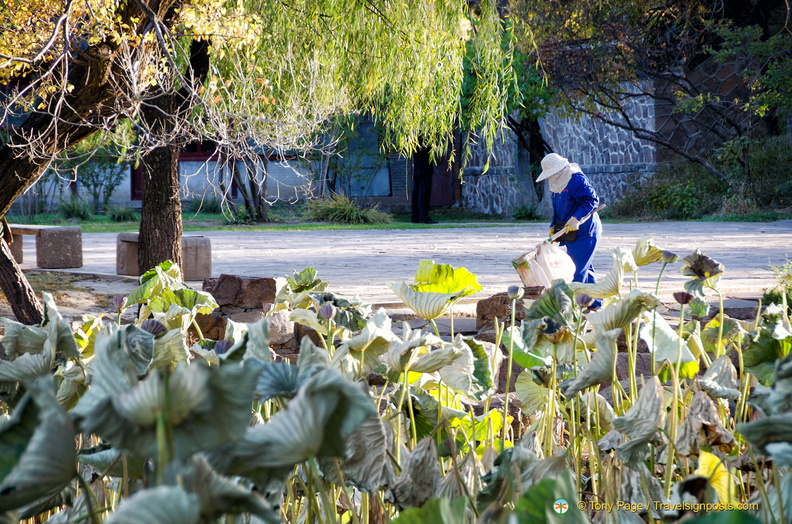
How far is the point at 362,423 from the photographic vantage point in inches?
25.4

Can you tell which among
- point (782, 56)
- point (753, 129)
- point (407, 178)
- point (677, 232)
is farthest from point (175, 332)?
point (407, 178)

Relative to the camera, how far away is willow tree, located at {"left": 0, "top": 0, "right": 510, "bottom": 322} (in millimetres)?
5191

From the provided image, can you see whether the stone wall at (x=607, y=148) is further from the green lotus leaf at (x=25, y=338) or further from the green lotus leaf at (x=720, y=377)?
the green lotus leaf at (x=25, y=338)

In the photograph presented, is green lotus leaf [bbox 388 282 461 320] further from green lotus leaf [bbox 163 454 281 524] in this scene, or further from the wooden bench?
the wooden bench

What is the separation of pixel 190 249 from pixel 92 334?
782 centimetres

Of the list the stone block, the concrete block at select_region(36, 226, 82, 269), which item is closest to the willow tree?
the stone block

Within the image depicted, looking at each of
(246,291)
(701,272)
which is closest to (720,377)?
(701,272)

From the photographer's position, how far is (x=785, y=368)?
567 mm

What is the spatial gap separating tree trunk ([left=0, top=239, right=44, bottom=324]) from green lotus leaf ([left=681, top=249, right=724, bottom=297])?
486 centimetres

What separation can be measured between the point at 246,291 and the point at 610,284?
156 inches

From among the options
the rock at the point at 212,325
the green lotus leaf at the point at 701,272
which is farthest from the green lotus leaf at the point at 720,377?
the rock at the point at 212,325

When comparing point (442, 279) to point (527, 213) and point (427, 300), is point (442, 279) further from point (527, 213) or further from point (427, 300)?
point (527, 213)

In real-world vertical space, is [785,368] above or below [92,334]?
above

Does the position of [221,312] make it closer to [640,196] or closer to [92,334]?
[92,334]
